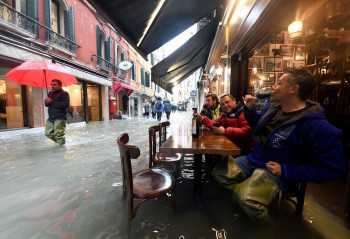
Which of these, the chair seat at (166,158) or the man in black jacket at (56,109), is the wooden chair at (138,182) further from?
the man in black jacket at (56,109)

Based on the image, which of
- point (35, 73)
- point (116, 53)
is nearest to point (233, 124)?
point (35, 73)

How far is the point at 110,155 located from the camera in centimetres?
456

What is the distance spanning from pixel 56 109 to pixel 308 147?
17.1 feet

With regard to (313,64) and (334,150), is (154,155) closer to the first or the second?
(334,150)

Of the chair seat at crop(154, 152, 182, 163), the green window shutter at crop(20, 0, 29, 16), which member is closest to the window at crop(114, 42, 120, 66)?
the green window shutter at crop(20, 0, 29, 16)

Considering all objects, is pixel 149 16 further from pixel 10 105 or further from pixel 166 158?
pixel 10 105

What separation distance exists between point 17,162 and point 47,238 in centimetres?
279

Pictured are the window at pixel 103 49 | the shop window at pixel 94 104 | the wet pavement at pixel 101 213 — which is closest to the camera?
the wet pavement at pixel 101 213

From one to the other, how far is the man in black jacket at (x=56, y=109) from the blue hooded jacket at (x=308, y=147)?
4803mm

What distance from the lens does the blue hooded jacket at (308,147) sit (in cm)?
143

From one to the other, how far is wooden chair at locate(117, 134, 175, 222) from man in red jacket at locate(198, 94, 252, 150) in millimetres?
1026

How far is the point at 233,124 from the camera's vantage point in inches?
116

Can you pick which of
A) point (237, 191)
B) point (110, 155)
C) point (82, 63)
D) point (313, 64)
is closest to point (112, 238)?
point (237, 191)

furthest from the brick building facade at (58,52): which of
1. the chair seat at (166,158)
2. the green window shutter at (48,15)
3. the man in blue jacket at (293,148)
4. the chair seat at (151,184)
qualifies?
the man in blue jacket at (293,148)
